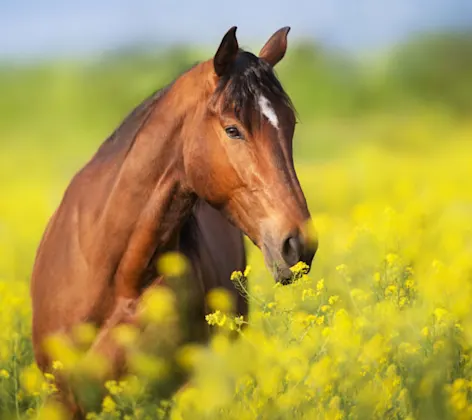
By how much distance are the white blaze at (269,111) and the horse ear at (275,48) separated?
0.55m

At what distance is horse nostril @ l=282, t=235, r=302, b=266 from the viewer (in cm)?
382

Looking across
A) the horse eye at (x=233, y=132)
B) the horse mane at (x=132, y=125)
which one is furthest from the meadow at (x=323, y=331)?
the horse eye at (x=233, y=132)

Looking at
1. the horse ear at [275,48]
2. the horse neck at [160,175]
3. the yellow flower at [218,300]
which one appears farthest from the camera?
the horse ear at [275,48]

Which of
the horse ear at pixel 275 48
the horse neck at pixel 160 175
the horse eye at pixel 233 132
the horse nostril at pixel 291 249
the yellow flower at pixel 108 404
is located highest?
the horse ear at pixel 275 48

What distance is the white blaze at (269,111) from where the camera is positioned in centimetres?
392

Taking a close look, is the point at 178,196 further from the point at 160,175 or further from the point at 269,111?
the point at 269,111

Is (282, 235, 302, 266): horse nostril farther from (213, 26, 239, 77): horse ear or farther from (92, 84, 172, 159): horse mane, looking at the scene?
(92, 84, 172, 159): horse mane

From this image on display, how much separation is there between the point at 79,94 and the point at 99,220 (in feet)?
57.5

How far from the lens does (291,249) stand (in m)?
3.85

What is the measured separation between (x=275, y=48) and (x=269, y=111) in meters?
0.68

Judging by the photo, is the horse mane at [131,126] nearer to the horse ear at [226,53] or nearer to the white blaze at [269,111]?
the horse ear at [226,53]

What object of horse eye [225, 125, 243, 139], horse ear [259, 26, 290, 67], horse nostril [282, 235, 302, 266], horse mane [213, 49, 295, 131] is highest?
horse ear [259, 26, 290, 67]

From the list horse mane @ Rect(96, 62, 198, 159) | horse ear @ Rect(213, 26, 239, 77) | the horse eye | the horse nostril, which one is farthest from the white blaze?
horse mane @ Rect(96, 62, 198, 159)

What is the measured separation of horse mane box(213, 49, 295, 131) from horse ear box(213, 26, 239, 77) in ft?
0.08
